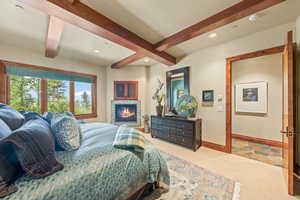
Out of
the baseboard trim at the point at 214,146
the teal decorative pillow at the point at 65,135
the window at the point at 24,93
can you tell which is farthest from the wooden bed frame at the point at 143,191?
the window at the point at 24,93

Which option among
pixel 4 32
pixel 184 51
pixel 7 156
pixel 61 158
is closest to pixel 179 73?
pixel 184 51

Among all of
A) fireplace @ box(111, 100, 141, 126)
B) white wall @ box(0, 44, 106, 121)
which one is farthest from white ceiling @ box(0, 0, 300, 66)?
fireplace @ box(111, 100, 141, 126)

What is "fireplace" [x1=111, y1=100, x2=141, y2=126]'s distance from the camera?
4957 millimetres

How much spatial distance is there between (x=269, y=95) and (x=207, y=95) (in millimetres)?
1979

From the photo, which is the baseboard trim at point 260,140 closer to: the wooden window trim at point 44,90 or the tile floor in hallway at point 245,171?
the tile floor in hallway at point 245,171

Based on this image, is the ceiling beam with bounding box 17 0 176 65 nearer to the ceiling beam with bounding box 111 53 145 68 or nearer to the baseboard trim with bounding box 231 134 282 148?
the ceiling beam with bounding box 111 53 145 68

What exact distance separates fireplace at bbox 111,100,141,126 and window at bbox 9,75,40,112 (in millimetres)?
2330

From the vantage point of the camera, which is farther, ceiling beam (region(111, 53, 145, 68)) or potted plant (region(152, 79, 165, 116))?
potted plant (region(152, 79, 165, 116))

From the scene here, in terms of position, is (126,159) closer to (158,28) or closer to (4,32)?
(158,28)

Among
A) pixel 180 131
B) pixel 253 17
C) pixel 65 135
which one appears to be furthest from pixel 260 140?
pixel 65 135

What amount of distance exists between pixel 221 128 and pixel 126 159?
2731 mm

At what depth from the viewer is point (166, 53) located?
146 inches

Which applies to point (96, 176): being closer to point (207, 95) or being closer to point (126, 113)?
point (207, 95)

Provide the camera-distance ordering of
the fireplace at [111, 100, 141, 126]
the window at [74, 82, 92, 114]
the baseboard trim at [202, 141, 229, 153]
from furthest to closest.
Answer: the fireplace at [111, 100, 141, 126] → the window at [74, 82, 92, 114] → the baseboard trim at [202, 141, 229, 153]
